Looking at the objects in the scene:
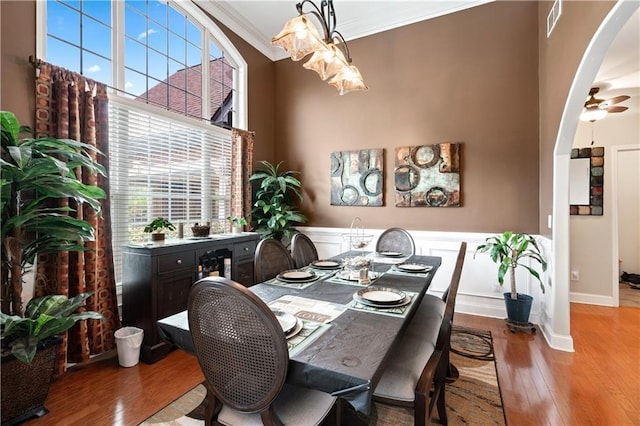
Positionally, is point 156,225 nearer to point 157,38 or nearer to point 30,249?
point 30,249

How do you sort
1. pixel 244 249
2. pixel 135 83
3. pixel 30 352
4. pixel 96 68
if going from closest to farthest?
pixel 30 352 < pixel 96 68 < pixel 135 83 < pixel 244 249

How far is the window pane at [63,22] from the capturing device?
2318 mm

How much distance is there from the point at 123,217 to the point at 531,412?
348 cm

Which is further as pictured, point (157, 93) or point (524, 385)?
point (157, 93)

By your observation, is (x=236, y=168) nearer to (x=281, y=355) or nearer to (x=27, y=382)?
(x=27, y=382)

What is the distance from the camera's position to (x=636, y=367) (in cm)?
238

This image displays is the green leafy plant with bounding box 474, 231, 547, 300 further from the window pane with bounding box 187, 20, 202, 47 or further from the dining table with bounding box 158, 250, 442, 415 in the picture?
the window pane with bounding box 187, 20, 202, 47

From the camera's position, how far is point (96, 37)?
8.52ft

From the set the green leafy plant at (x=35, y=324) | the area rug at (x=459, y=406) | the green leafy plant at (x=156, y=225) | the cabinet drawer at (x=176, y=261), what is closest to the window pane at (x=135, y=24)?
the green leafy plant at (x=156, y=225)

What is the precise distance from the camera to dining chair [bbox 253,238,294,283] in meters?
2.13

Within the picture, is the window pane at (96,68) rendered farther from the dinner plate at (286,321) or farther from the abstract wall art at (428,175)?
the abstract wall art at (428,175)

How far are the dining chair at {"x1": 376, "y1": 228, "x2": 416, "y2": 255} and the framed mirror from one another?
2.61 metres

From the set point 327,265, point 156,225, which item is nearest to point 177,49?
point 156,225

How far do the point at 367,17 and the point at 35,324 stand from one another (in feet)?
15.1
